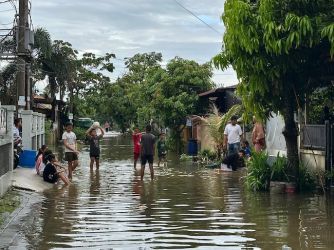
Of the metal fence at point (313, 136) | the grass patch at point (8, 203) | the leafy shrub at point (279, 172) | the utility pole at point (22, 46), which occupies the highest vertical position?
the utility pole at point (22, 46)

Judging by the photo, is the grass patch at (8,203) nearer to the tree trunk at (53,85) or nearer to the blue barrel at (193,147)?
the blue barrel at (193,147)

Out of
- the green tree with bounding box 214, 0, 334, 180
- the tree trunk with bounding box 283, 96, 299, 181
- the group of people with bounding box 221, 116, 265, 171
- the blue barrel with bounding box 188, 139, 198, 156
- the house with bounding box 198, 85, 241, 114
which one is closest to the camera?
the green tree with bounding box 214, 0, 334, 180

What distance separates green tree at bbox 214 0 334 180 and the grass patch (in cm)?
523

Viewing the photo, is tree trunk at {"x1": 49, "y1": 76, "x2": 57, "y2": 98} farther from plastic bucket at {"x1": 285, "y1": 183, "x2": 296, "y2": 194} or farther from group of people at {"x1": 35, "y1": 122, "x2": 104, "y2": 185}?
plastic bucket at {"x1": 285, "y1": 183, "x2": 296, "y2": 194}

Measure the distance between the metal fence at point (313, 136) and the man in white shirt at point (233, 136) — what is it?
302 centimetres

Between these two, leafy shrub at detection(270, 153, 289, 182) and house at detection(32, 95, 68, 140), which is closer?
leafy shrub at detection(270, 153, 289, 182)

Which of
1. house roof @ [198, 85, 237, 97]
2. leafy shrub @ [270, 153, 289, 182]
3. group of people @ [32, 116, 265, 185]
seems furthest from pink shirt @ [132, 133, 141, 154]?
leafy shrub @ [270, 153, 289, 182]

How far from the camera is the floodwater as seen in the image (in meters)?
8.03

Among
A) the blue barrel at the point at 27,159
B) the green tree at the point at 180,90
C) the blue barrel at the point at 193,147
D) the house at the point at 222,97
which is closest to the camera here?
the blue barrel at the point at 27,159

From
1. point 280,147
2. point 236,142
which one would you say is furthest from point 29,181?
point 280,147

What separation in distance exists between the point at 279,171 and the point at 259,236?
5413 mm

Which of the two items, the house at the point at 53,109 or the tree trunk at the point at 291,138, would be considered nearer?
the tree trunk at the point at 291,138

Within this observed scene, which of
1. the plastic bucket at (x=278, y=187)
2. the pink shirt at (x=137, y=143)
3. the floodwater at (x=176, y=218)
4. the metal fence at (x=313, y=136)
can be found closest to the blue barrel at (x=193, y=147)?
the pink shirt at (x=137, y=143)

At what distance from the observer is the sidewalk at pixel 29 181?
46.4 ft
